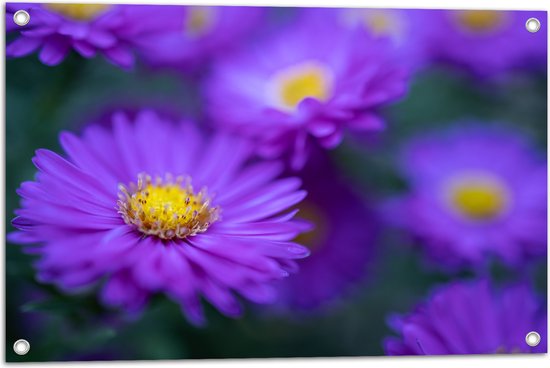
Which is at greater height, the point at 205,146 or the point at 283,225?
the point at 205,146

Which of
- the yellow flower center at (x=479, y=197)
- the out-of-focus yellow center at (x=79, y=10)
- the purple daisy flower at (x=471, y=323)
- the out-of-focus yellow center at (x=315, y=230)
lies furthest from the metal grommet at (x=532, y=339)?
the out-of-focus yellow center at (x=79, y=10)

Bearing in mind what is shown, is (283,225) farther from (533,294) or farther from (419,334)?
(533,294)

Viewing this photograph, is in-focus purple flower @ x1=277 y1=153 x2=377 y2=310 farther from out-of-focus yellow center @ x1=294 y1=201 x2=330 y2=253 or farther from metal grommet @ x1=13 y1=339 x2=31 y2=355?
metal grommet @ x1=13 y1=339 x2=31 y2=355

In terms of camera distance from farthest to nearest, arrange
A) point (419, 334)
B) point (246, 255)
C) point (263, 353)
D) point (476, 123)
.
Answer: point (476, 123)
point (263, 353)
point (419, 334)
point (246, 255)

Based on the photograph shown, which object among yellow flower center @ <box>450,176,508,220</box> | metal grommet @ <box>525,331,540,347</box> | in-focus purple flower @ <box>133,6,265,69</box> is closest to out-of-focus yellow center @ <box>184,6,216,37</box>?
in-focus purple flower @ <box>133,6,265,69</box>

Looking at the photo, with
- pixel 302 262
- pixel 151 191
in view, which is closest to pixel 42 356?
pixel 151 191

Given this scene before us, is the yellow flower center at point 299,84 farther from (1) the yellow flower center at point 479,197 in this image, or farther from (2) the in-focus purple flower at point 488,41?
(1) the yellow flower center at point 479,197
